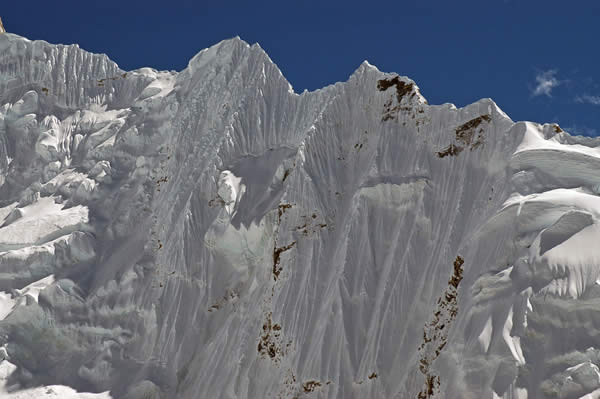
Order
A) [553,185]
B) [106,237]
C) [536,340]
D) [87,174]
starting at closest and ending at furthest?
[536,340]
[553,185]
[106,237]
[87,174]

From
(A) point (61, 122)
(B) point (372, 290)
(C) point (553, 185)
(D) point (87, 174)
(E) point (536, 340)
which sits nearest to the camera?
(E) point (536, 340)

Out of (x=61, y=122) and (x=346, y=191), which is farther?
(x=61, y=122)

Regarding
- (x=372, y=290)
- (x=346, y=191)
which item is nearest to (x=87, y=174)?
(x=346, y=191)

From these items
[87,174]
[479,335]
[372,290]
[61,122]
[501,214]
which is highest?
[61,122]

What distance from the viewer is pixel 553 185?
70.4 feet

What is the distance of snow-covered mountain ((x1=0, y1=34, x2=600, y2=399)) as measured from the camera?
63.3 ft

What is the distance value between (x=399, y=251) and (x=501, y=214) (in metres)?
3.93

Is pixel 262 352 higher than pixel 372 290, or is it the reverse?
pixel 372 290

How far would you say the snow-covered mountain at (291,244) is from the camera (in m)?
19.3

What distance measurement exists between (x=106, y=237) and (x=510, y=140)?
56.1ft

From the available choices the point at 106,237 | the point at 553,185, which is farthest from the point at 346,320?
the point at 106,237

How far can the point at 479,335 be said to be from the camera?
18.9m

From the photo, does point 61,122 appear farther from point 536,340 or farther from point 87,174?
point 536,340

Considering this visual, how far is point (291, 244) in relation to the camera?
25.1 metres
